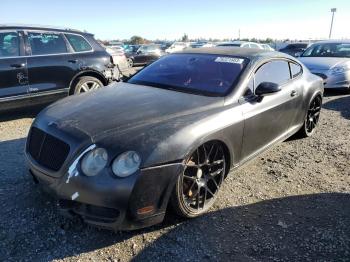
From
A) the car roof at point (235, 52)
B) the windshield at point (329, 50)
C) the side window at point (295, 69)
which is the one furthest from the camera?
the windshield at point (329, 50)

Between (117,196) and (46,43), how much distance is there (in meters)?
5.03

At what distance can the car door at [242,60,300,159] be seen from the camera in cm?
393

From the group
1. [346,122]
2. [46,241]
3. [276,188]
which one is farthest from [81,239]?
[346,122]

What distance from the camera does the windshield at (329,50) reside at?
10.8 meters

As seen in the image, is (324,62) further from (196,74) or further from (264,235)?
(264,235)

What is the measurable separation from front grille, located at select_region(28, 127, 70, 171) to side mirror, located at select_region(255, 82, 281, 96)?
2.23 metres

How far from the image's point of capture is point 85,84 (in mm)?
7211

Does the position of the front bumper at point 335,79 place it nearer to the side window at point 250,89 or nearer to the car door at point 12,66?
the side window at point 250,89

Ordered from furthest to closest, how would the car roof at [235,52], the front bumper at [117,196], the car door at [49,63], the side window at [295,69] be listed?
the car door at [49,63]
the side window at [295,69]
the car roof at [235,52]
the front bumper at [117,196]

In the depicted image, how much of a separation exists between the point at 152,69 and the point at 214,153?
1.74m

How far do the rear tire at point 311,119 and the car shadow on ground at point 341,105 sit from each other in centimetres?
171

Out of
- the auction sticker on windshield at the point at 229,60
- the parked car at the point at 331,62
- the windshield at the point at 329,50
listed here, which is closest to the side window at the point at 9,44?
the auction sticker on windshield at the point at 229,60

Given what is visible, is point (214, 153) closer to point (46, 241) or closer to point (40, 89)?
point (46, 241)

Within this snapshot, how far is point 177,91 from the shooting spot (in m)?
3.99
